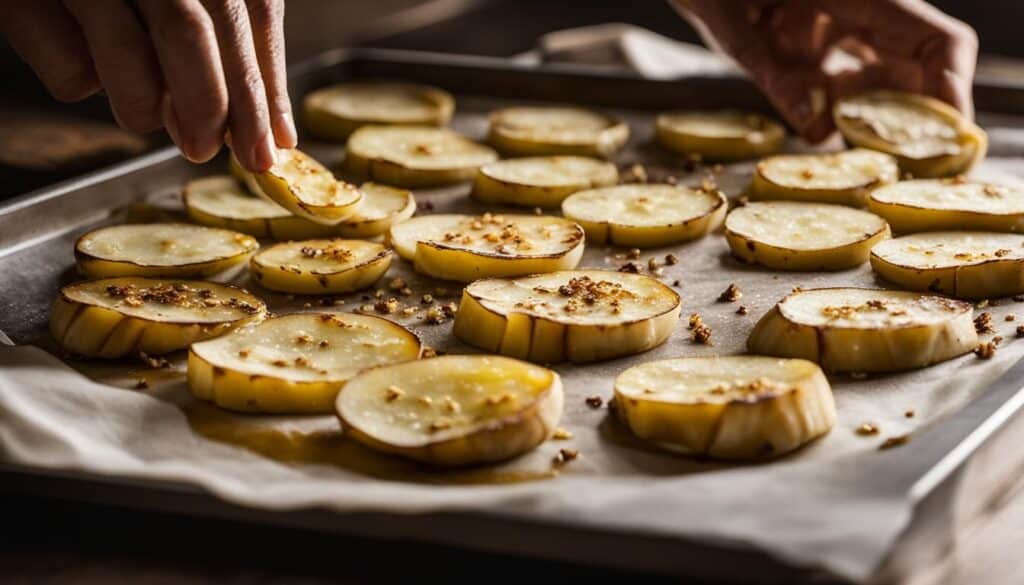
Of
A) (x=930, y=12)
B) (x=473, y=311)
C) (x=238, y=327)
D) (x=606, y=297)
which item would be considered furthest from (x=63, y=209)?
(x=930, y=12)

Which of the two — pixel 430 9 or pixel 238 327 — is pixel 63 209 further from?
pixel 430 9

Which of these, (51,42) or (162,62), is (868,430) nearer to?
(162,62)

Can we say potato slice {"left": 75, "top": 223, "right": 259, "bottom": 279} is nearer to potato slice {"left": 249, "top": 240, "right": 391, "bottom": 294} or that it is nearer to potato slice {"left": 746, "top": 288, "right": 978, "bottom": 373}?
potato slice {"left": 249, "top": 240, "right": 391, "bottom": 294}

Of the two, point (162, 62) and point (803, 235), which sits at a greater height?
point (162, 62)

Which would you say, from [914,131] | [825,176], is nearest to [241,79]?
[825,176]

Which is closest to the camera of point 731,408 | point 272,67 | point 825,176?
→ point 731,408

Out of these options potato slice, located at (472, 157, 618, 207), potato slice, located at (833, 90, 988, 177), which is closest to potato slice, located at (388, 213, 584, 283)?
potato slice, located at (472, 157, 618, 207)
